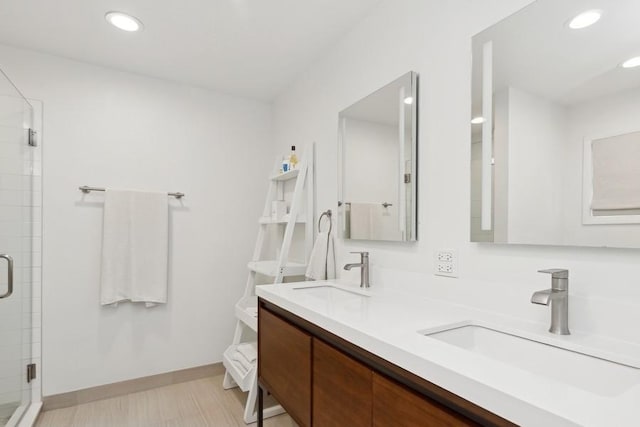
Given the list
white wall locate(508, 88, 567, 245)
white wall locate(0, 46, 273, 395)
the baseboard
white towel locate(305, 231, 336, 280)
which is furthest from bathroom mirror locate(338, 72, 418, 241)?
the baseboard

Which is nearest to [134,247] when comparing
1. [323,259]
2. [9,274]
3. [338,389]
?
[9,274]

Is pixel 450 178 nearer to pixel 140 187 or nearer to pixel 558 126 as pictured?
pixel 558 126

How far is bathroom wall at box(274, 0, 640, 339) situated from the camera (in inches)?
36.7

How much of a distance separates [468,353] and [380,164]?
43.6 inches

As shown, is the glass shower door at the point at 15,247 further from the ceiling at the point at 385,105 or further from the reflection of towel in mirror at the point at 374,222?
the ceiling at the point at 385,105

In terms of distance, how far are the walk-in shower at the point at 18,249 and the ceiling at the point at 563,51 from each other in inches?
94.0

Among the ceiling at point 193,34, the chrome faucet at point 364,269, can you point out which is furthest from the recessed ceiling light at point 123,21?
the chrome faucet at point 364,269

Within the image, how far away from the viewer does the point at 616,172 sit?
0.91 m

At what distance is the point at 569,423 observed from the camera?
51 centimetres

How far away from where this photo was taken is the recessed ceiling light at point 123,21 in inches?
72.5

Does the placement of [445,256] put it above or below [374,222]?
below

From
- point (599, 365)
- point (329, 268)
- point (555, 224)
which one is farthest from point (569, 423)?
point (329, 268)

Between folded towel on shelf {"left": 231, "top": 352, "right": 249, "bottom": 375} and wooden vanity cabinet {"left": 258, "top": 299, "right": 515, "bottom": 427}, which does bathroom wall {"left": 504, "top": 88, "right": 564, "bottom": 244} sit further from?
folded towel on shelf {"left": 231, "top": 352, "right": 249, "bottom": 375}

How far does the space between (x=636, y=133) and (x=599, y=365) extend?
0.59 metres
